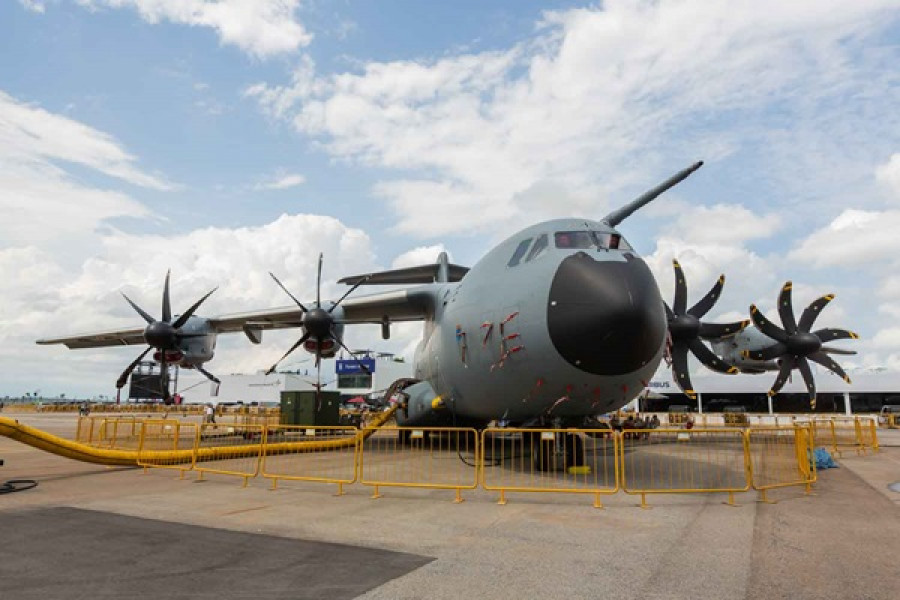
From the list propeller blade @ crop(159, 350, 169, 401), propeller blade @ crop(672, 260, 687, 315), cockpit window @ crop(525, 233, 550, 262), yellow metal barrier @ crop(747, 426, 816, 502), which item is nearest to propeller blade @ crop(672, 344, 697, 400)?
propeller blade @ crop(672, 260, 687, 315)

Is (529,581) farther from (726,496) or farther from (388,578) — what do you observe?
(726,496)

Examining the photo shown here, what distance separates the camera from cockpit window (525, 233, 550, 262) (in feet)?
33.1

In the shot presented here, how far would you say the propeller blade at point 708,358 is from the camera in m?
16.6

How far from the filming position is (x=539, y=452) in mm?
11047

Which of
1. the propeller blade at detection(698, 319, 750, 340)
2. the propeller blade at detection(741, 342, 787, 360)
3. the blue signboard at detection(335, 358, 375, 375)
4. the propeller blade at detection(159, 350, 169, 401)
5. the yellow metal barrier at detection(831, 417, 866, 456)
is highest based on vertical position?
the blue signboard at detection(335, 358, 375, 375)

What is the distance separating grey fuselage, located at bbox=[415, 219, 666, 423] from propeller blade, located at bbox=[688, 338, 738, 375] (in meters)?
8.18

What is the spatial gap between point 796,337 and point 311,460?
1628 centimetres

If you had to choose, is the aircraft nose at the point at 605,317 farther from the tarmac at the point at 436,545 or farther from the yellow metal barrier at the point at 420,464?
the yellow metal barrier at the point at 420,464

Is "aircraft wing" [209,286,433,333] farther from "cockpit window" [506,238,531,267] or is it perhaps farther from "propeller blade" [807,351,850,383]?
"propeller blade" [807,351,850,383]

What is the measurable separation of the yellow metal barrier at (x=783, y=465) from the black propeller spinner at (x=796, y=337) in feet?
10.2

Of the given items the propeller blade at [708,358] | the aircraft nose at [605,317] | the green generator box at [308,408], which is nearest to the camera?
the aircraft nose at [605,317]

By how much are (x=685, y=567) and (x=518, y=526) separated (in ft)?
7.14

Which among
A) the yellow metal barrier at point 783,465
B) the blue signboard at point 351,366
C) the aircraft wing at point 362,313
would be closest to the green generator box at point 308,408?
the aircraft wing at point 362,313

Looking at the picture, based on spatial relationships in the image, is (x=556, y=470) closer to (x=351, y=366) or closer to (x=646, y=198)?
(x=646, y=198)
